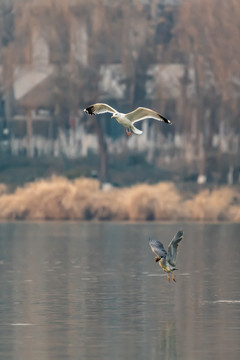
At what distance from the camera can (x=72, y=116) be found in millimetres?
59906

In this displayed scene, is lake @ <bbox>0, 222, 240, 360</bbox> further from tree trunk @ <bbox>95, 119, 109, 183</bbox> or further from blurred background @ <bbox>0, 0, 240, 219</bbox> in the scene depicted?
tree trunk @ <bbox>95, 119, 109, 183</bbox>

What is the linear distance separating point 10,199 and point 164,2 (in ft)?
70.8

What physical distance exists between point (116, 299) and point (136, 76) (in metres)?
35.8

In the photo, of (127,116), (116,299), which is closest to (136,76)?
(116,299)

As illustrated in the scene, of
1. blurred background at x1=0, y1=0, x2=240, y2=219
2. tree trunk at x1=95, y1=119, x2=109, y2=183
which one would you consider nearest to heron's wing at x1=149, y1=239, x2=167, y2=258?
blurred background at x1=0, y1=0, x2=240, y2=219

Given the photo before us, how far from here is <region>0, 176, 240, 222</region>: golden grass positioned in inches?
1943

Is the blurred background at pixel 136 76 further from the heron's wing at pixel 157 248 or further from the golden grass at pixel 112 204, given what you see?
the heron's wing at pixel 157 248

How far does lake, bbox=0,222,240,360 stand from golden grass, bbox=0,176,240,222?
583 cm

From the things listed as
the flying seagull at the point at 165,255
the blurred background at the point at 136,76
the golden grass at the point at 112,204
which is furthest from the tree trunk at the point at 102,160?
the flying seagull at the point at 165,255

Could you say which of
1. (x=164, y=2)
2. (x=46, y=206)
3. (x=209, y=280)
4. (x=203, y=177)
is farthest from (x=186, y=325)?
(x=164, y=2)

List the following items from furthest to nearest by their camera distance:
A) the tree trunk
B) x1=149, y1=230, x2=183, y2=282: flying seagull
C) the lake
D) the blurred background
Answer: the tree trunk → the blurred background → x1=149, y1=230, x2=183, y2=282: flying seagull → the lake

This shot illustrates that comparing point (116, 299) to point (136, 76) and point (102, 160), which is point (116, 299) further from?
point (136, 76)

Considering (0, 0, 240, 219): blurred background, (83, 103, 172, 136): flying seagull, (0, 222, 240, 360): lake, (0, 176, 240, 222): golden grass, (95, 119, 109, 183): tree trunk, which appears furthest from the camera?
(95, 119, 109, 183): tree trunk

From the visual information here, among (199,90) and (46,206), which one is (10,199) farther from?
(199,90)
